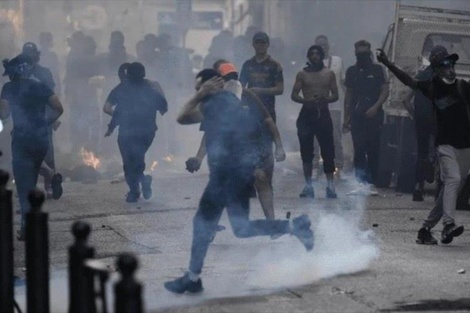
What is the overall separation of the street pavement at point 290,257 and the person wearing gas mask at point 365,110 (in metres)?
1.03

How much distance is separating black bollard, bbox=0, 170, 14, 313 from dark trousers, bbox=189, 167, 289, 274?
6.85 feet

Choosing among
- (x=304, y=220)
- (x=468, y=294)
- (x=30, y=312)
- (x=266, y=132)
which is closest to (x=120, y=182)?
(x=266, y=132)

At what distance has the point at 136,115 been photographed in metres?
16.0

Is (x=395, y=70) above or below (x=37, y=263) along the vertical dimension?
above

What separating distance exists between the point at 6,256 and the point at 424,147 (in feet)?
30.6

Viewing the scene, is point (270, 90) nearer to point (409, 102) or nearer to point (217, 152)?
point (409, 102)

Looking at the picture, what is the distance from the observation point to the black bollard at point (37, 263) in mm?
6410

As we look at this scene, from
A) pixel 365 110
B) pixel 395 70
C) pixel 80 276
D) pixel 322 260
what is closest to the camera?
pixel 80 276

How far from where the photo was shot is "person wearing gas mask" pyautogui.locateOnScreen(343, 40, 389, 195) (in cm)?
1673

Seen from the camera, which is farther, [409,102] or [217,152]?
[409,102]

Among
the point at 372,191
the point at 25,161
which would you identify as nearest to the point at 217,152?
the point at 25,161

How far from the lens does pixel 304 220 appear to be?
32.4ft

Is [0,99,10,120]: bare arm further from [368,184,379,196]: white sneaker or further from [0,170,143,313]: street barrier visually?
[368,184,379,196]: white sneaker

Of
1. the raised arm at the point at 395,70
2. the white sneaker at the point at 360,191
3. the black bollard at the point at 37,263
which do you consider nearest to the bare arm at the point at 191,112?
the raised arm at the point at 395,70
